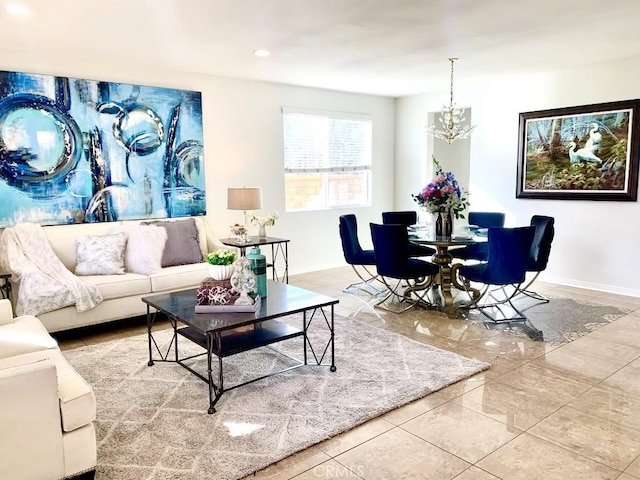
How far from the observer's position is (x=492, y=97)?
637 cm

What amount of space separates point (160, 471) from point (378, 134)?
617 centimetres

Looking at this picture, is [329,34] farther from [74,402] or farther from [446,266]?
[74,402]

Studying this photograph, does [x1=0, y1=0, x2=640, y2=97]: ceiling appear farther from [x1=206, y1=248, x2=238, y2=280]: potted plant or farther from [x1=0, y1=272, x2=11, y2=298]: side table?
[x1=0, y1=272, x2=11, y2=298]: side table

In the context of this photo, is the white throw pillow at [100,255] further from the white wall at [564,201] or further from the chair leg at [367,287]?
the white wall at [564,201]

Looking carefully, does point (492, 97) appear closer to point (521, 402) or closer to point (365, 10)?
point (365, 10)

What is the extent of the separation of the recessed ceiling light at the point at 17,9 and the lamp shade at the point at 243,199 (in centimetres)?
246

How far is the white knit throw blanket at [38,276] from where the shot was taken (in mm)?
3842

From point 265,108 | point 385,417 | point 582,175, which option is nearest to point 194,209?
point 265,108

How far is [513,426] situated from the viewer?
8.55 ft

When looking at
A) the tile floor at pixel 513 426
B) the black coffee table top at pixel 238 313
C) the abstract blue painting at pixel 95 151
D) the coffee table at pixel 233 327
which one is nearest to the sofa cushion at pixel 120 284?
the coffee table at pixel 233 327

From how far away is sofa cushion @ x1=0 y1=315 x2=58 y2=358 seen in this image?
262 centimetres

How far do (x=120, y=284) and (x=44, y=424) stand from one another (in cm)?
237

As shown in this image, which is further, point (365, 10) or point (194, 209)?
point (194, 209)

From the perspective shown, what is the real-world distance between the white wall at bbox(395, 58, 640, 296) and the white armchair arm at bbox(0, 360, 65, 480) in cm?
557
